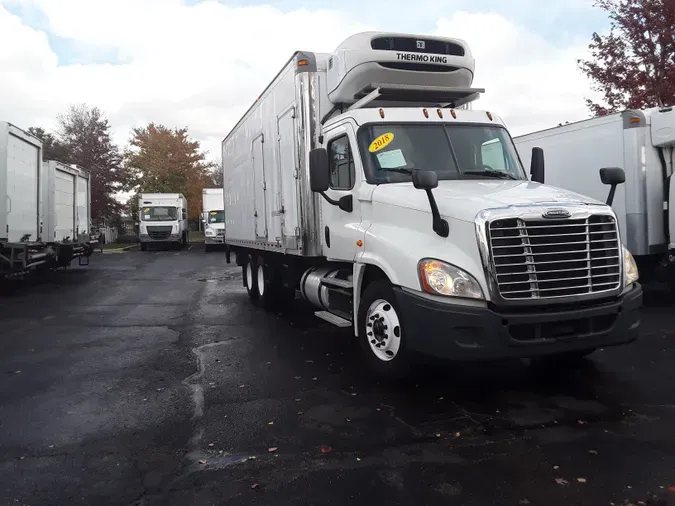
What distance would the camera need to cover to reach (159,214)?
35.0 metres

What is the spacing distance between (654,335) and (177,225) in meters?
30.6

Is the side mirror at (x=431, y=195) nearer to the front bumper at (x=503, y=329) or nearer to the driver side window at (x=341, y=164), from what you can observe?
the front bumper at (x=503, y=329)

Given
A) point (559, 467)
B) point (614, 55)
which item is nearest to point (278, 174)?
point (559, 467)

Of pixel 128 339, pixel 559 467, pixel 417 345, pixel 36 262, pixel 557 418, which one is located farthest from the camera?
pixel 36 262

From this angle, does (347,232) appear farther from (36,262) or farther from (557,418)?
(36,262)

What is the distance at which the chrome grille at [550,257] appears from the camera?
4691 millimetres

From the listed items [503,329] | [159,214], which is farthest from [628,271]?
[159,214]

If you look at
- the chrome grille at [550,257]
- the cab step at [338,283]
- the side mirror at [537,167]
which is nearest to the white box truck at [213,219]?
the cab step at [338,283]

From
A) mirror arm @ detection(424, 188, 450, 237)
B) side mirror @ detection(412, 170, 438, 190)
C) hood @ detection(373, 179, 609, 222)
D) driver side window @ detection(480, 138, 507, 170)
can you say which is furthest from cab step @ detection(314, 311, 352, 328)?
driver side window @ detection(480, 138, 507, 170)

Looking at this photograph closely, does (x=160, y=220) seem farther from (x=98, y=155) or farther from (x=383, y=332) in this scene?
(x=383, y=332)

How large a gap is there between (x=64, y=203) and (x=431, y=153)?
635 inches

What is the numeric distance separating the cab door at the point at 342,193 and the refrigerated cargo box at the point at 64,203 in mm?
12605

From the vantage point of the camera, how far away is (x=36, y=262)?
49.6 feet

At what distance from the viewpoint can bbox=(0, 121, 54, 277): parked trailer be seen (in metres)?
13.1
